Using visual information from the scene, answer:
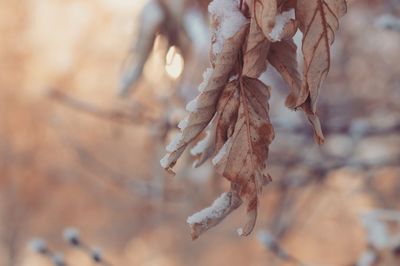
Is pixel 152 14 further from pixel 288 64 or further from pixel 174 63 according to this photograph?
pixel 288 64

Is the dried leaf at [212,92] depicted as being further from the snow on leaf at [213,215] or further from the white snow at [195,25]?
the white snow at [195,25]

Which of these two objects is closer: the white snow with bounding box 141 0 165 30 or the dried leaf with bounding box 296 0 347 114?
the dried leaf with bounding box 296 0 347 114

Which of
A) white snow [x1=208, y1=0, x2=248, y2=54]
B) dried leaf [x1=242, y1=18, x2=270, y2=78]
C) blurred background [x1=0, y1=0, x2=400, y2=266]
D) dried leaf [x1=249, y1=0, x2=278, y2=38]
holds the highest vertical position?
dried leaf [x1=249, y1=0, x2=278, y2=38]

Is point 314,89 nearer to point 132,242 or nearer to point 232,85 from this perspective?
point 232,85

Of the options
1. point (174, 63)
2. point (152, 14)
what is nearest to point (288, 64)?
point (152, 14)

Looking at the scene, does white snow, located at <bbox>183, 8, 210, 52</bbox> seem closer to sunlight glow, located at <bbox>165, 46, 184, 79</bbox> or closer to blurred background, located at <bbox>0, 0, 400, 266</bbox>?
sunlight glow, located at <bbox>165, 46, 184, 79</bbox>

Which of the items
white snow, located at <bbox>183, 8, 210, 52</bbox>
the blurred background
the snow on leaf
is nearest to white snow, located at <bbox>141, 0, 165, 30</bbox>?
white snow, located at <bbox>183, 8, 210, 52</bbox>

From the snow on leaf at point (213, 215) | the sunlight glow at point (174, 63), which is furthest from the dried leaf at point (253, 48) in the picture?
the sunlight glow at point (174, 63)

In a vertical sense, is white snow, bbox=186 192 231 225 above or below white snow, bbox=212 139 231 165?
below
